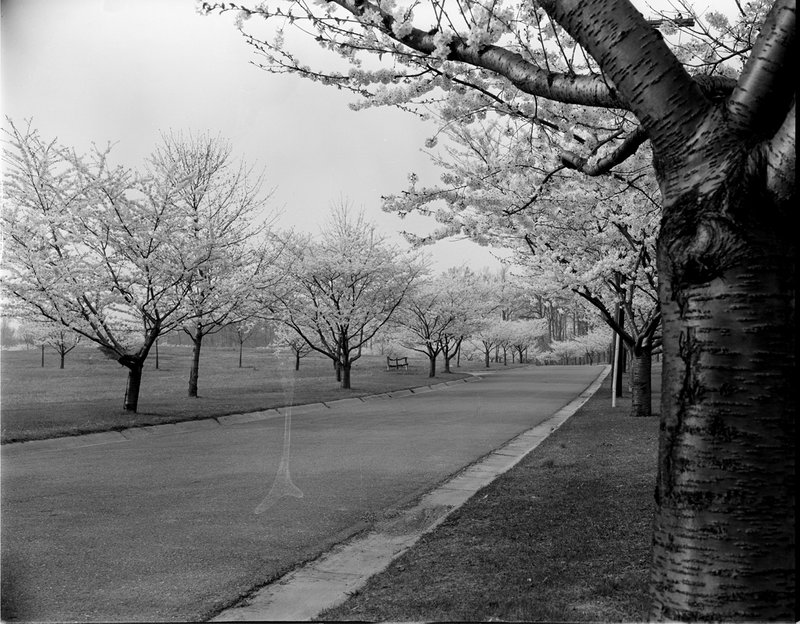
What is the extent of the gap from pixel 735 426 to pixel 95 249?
15.6 meters

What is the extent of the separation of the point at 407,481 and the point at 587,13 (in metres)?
6.23

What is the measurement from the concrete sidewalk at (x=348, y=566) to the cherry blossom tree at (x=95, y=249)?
10150mm

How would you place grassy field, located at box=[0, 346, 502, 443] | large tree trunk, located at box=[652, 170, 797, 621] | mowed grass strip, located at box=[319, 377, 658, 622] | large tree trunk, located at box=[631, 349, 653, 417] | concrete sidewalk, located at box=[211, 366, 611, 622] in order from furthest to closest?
1. large tree trunk, located at box=[631, 349, 653, 417]
2. grassy field, located at box=[0, 346, 502, 443]
3. concrete sidewalk, located at box=[211, 366, 611, 622]
4. mowed grass strip, located at box=[319, 377, 658, 622]
5. large tree trunk, located at box=[652, 170, 797, 621]

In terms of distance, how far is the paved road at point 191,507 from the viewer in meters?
4.28

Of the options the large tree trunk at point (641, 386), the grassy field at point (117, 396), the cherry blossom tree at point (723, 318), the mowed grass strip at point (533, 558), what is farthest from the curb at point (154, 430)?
the cherry blossom tree at point (723, 318)

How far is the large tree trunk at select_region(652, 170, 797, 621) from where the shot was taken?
2.66m

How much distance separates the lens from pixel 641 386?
1553cm

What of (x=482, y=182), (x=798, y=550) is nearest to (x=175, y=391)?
(x=482, y=182)

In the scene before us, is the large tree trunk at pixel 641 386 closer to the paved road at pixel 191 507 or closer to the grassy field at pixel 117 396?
the paved road at pixel 191 507

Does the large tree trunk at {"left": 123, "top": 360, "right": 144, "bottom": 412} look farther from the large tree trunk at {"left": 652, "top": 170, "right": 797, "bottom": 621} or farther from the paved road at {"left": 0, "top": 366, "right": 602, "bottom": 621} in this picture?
the large tree trunk at {"left": 652, "top": 170, "right": 797, "bottom": 621}

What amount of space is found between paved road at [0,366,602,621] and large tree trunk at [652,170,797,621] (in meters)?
2.75

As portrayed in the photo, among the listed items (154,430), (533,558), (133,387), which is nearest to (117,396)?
(133,387)

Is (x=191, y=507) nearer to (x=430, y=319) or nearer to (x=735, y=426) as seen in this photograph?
(x=735, y=426)

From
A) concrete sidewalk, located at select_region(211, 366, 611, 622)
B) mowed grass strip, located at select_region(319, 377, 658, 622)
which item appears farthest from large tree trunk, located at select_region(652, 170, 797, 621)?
concrete sidewalk, located at select_region(211, 366, 611, 622)
